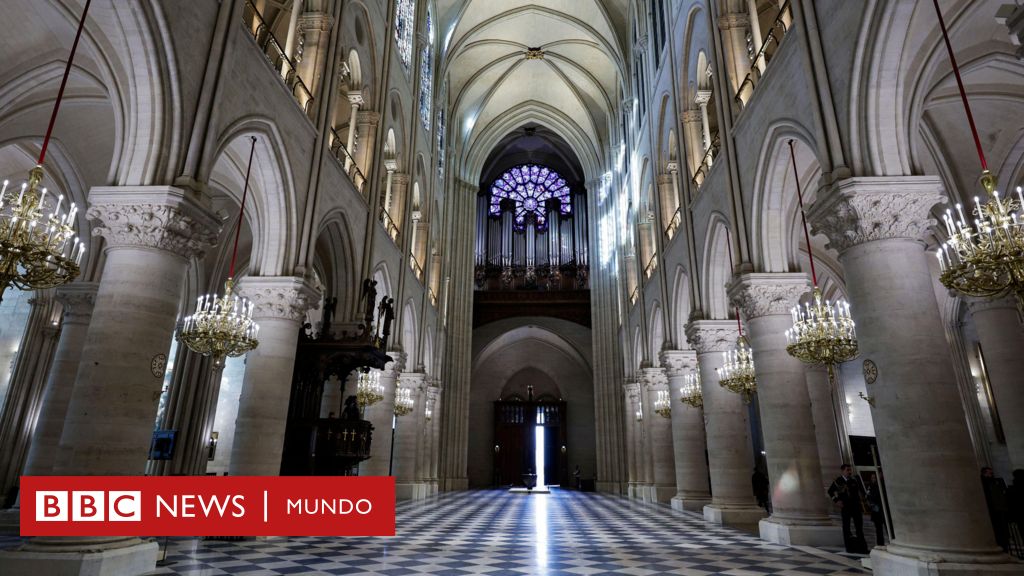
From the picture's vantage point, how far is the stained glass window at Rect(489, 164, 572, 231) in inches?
1330

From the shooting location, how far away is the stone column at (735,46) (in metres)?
10.9

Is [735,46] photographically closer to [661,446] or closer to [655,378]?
[655,378]

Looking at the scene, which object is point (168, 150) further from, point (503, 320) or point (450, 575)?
point (503, 320)

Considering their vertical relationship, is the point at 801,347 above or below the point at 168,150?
below

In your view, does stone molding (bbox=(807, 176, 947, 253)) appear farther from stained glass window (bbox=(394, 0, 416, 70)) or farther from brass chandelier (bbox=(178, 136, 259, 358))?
stained glass window (bbox=(394, 0, 416, 70))

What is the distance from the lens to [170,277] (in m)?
6.29

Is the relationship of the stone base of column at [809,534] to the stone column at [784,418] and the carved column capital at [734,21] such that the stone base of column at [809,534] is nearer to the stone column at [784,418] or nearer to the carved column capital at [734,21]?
the stone column at [784,418]

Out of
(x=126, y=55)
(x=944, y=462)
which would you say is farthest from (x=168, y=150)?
(x=944, y=462)

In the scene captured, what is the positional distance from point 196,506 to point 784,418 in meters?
7.90

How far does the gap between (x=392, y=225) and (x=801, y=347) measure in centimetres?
1115

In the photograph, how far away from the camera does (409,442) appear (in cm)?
1870

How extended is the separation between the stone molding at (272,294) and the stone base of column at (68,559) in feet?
14.0

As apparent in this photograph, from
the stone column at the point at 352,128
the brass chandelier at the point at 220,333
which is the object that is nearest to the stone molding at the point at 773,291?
the brass chandelier at the point at 220,333

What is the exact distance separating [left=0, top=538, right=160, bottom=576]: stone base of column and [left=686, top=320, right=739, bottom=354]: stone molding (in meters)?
10.4
